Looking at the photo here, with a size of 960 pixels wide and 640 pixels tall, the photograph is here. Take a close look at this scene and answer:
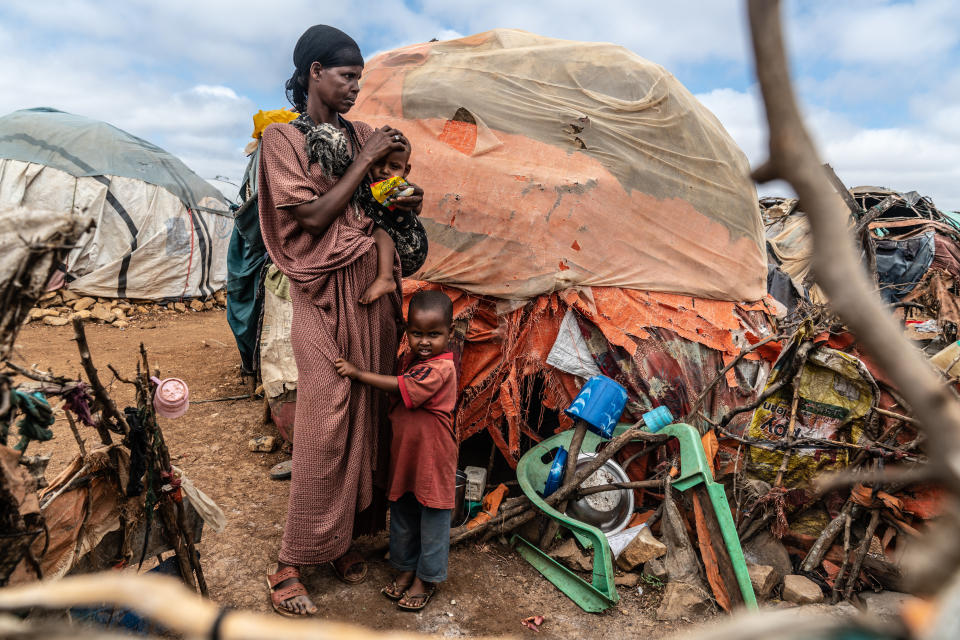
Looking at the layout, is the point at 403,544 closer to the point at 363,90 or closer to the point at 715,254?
the point at 715,254

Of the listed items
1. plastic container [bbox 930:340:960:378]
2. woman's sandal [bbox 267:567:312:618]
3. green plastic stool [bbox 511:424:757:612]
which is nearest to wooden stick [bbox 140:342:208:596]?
woman's sandal [bbox 267:567:312:618]

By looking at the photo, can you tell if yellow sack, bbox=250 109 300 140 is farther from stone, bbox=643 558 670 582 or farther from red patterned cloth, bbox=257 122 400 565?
stone, bbox=643 558 670 582

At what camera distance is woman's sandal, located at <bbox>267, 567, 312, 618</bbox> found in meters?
2.42

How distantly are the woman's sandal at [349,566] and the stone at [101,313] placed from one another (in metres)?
7.31

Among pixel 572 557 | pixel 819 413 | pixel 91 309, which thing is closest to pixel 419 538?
pixel 572 557

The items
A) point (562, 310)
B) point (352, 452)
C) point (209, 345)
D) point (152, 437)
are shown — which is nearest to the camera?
point (152, 437)

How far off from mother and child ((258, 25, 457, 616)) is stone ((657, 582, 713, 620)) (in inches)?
39.0

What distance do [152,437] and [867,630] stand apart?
1855mm

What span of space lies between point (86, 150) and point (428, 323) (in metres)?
9.30

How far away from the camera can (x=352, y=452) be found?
2.49 meters

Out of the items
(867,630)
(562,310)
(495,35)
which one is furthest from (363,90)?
(867,630)

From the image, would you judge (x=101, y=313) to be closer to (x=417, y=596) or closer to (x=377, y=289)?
(x=377, y=289)

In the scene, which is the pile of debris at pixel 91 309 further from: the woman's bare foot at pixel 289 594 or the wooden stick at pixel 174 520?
the wooden stick at pixel 174 520

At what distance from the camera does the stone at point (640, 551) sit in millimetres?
2906
